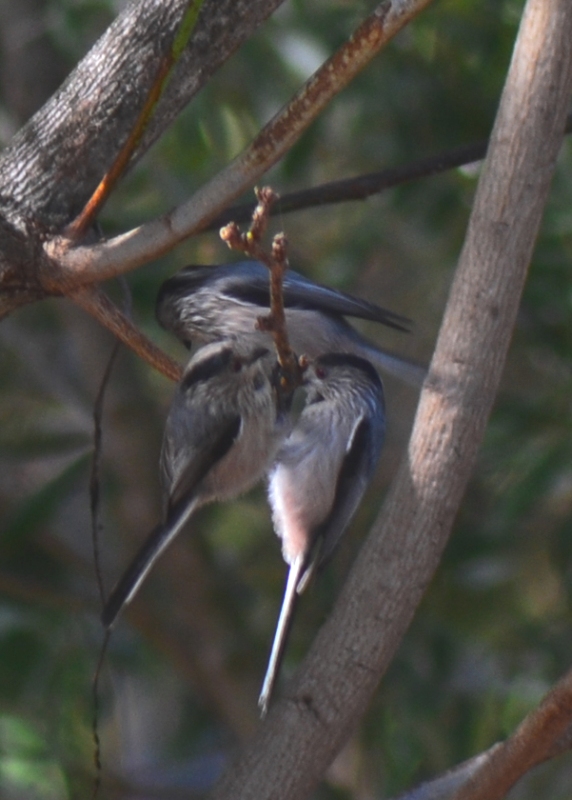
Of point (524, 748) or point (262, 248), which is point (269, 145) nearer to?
point (262, 248)

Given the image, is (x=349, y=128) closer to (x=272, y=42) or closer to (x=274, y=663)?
(x=272, y=42)

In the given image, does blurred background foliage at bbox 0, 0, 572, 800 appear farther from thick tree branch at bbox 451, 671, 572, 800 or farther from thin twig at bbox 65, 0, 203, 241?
thin twig at bbox 65, 0, 203, 241

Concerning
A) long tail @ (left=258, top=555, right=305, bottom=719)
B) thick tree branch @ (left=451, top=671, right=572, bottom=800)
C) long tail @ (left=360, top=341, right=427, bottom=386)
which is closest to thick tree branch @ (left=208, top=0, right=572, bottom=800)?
long tail @ (left=258, top=555, right=305, bottom=719)

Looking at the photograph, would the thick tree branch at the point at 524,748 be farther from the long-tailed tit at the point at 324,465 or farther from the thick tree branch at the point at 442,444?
the long-tailed tit at the point at 324,465

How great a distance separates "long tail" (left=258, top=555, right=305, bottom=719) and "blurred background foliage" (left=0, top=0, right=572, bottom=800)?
623 millimetres

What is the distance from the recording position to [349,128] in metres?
3.04

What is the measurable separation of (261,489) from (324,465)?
4.45ft

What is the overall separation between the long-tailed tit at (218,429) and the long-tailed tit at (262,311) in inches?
7.5

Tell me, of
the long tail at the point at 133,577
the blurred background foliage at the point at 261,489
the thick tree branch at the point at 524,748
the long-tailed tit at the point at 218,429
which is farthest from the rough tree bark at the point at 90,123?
the blurred background foliage at the point at 261,489

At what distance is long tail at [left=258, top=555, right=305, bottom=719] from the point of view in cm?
150

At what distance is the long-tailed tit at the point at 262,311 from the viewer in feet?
6.17

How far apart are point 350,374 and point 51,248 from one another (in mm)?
544

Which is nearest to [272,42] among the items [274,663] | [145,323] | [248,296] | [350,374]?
[145,323]

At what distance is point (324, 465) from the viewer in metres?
1.74
